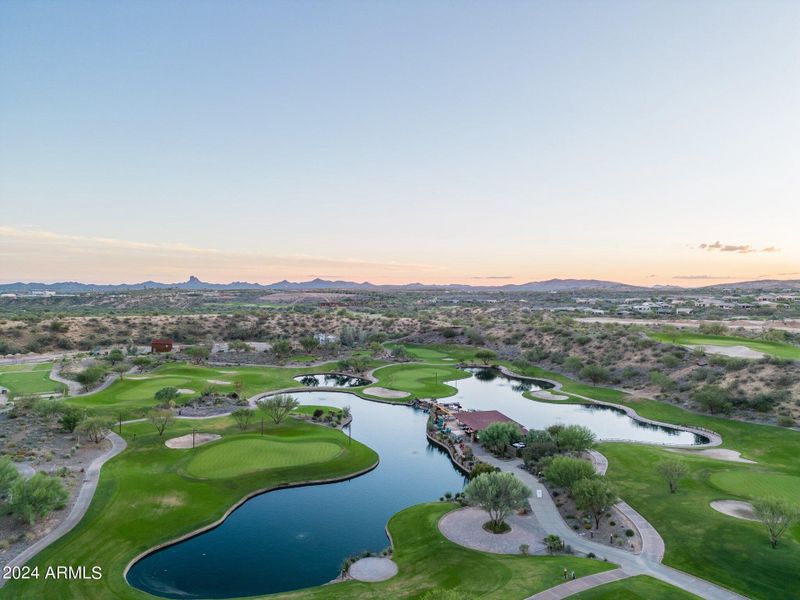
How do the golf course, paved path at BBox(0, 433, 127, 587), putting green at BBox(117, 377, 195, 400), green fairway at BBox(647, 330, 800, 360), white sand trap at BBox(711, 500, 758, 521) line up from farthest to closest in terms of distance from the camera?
green fairway at BBox(647, 330, 800, 360)
putting green at BBox(117, 377, 195, 400)
white sand trap at BBox(711, 500, 758, 521)
paved path at BBox(0, 433, 127, 587)
the golf course

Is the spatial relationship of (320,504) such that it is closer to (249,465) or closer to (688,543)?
(249,465)

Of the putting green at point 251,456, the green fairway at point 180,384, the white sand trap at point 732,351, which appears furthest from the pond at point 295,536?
the white sand trap at point 732,351

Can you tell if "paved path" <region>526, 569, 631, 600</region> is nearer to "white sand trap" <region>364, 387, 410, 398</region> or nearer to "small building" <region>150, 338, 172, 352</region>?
"white sand trap" <region>364, 387, 410, 398</region>

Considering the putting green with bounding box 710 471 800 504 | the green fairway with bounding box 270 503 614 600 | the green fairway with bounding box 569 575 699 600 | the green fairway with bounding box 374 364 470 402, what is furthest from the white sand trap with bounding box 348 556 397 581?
the green fairway with bounding box 374 364 470 402

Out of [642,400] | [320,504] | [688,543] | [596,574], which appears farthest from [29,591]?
[642,400]

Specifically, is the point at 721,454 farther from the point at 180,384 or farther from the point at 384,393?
the point at 180,384

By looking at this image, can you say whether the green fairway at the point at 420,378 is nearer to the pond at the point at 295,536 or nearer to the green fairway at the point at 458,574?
the pond at the point at 295,536

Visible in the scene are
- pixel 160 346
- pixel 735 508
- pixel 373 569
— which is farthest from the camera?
pixel 160 346

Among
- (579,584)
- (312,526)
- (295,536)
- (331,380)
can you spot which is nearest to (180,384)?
(331,380)
